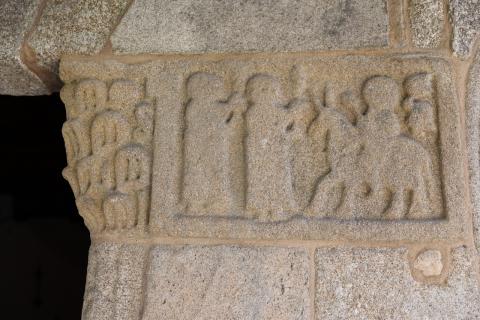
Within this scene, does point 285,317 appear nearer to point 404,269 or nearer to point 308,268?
point 308,268

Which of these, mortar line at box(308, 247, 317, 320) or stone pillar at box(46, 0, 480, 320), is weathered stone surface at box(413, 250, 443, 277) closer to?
stone pillar at box(46, 0, 480, 320)

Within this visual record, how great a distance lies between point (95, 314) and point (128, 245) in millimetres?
204

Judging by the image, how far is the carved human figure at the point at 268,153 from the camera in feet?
4.69

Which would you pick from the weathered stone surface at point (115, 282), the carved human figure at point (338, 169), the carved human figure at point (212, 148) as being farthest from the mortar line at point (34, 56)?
the carved human figure at point (338, 169)

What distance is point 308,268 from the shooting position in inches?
54.6

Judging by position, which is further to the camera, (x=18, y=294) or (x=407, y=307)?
(x=18, y=294)

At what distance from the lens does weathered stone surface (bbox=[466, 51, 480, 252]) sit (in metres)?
1.40

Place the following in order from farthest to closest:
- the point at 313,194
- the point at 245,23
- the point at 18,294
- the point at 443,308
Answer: the point at 18,294 → the point at 245,23 → the point at 313,194 → the point at 443,308

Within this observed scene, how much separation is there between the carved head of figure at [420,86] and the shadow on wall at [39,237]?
2531 mm

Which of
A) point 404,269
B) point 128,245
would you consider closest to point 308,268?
point 404,269

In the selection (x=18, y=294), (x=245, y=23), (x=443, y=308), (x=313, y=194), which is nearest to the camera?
(x=443, y=308)

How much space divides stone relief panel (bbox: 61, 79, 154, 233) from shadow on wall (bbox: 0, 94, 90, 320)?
193cm

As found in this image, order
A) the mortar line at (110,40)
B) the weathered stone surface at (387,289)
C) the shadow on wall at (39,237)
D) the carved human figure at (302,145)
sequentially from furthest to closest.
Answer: the shadow on wall at (39,237)
the mortar line at (110,40)
the carved human figure at (302,145)
the weathered stone surface at (387,289)

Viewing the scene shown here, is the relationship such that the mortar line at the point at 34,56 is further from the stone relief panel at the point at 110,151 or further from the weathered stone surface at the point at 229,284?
the weathered stone surface at the point at 229,284
